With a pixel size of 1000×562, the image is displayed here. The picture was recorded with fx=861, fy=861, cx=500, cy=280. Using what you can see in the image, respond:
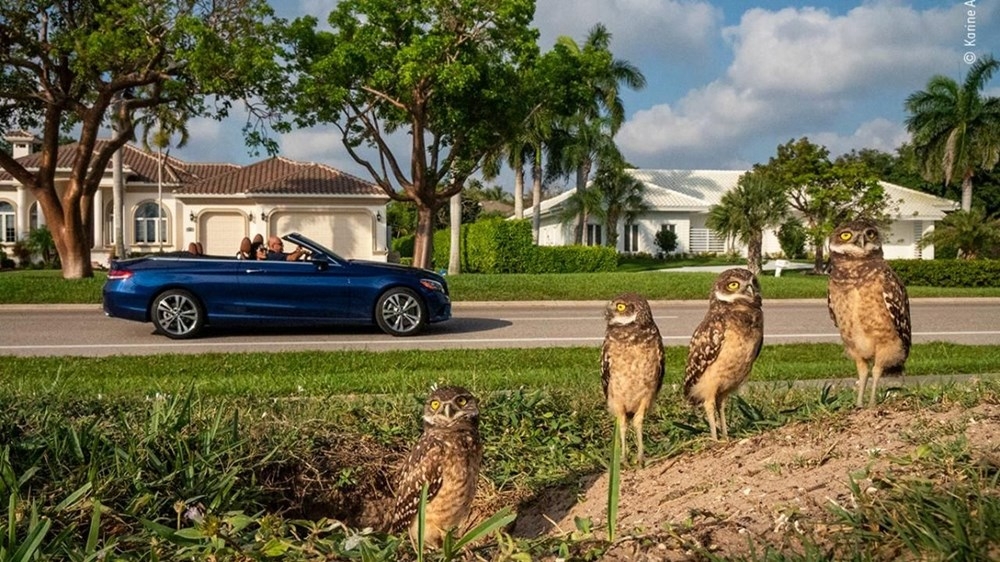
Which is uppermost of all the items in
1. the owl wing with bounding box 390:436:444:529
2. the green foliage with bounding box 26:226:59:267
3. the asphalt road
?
the green foliage with bounding box 26:226:59:267

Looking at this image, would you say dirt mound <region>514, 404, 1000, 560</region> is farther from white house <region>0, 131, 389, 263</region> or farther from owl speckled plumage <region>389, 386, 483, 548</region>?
white house <region>0, 131, 389, 263</region>

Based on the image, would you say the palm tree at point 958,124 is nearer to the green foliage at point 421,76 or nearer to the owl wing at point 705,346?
Answer: the green foliage at point 421,76

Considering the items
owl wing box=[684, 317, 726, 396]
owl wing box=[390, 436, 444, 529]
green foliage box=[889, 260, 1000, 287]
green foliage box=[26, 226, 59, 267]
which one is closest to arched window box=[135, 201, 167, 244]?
green foliage box=[26, 226, 59, 267]

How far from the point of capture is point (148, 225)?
47844mm

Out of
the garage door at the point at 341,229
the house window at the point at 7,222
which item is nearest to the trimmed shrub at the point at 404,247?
the garage door at the point at 341,229

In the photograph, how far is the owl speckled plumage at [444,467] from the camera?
3.72 metres

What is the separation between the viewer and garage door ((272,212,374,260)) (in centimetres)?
4012

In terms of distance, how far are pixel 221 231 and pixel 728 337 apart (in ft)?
137

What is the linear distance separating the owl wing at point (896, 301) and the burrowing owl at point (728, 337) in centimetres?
61

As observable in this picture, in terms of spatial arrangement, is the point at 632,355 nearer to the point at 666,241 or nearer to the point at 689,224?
the point at 666,241

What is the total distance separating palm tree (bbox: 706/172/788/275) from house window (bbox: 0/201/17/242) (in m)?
37.7

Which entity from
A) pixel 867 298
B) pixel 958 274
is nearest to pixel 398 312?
pixel 867 298

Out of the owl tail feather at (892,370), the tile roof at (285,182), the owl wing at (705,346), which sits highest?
the tile roof at (285,182)

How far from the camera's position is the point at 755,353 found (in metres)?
4.49
